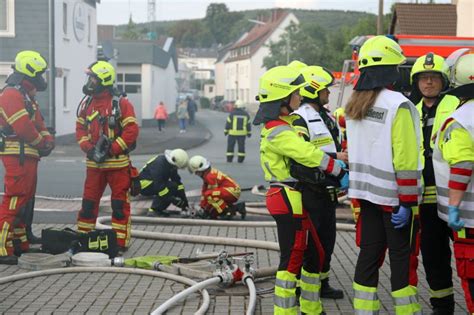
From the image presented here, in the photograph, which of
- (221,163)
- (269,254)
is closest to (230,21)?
(221,163)

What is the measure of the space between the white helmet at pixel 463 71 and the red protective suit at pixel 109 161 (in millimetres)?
4113

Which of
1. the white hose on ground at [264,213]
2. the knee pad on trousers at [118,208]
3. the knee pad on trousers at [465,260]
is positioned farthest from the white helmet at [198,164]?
the knee pad on trousers at [465,260]

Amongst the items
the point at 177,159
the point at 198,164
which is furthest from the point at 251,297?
the point at 177,159

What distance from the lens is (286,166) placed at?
227 inches

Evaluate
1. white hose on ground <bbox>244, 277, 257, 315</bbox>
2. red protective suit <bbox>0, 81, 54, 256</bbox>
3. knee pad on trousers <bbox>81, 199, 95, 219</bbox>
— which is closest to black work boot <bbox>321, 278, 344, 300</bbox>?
white hose on ground <bbox>244, 277, 257, 315</bbox>

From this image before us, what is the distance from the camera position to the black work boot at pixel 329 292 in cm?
677

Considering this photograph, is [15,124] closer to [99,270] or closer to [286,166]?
[99,270]

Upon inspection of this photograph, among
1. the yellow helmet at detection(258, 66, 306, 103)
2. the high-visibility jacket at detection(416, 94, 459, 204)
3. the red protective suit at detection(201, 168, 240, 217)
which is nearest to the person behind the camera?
the yellow helmet at detection(258, 66, 306, 103)

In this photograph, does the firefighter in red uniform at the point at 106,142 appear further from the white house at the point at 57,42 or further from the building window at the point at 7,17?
the building window at the point at 7,17

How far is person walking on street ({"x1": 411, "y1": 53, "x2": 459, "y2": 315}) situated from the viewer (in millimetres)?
6086

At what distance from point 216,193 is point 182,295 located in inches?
201

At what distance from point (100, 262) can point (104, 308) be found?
1546mm

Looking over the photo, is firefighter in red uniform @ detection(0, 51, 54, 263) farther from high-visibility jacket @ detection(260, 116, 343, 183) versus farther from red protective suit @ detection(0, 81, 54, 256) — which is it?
high-visibility jacket @ detection(260, 116, 343, 183)

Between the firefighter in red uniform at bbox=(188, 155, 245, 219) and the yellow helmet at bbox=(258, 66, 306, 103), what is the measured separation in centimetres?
560
